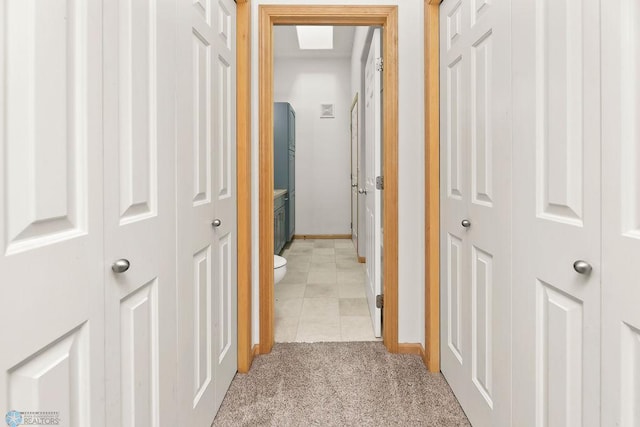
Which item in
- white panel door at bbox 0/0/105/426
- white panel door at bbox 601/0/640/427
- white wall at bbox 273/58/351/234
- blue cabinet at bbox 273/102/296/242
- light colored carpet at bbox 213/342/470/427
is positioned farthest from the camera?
white wall at bbox 273/58/351/234

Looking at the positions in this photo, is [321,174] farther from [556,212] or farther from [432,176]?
[556,212]

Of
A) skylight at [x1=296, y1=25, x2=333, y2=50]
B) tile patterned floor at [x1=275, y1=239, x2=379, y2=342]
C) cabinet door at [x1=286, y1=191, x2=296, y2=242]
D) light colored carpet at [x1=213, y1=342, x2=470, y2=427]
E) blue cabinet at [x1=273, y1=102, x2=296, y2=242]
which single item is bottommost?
light colored carpet at [x1=213, y1=342, x2=470, y2=427]

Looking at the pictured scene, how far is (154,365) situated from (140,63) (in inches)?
30.3

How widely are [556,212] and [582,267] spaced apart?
0.60 ft

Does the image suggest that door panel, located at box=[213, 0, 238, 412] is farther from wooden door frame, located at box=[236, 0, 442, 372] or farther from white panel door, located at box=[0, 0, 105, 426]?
white panel door, located at box=[0, 0, 105, 426]

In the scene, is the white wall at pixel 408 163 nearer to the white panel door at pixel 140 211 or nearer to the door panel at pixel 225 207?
the door panel at pixel 225 207

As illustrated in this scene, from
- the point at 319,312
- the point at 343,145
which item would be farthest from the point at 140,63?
the point at 343,145

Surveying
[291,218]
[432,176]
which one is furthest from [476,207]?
[291,218]

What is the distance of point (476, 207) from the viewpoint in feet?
4.98

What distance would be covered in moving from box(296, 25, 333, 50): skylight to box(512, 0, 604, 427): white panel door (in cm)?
415

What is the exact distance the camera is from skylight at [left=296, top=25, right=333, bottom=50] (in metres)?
4.93

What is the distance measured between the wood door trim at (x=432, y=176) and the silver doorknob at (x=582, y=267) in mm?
1136

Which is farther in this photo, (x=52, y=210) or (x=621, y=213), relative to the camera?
(x=621, y=213)

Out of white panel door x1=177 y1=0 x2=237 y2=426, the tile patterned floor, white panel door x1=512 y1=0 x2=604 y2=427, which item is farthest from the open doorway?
white panel door x1=512 y1=0 x2=604 y2=427
